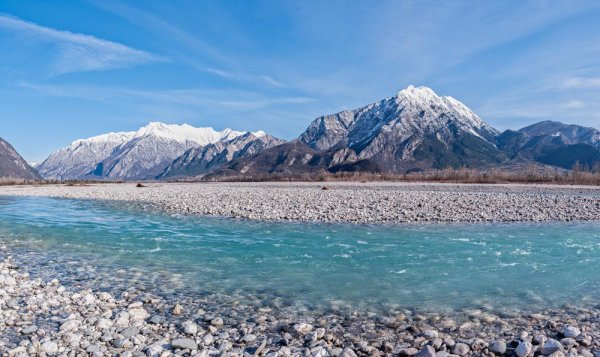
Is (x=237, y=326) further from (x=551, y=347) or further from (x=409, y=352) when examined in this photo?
(x=551, y=347)

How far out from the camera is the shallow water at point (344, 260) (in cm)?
1062

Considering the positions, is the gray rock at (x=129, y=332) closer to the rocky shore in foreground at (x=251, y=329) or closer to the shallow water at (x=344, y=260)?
the rocky shore in foreground at (x=251, y=329)

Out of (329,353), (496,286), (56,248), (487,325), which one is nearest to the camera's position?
(329,353)

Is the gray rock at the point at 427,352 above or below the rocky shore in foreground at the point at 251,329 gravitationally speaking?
above

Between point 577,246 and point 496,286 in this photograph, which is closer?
point 496,286

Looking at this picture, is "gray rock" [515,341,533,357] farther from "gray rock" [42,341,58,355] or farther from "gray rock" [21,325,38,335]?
"gray rock" [21,325,38,335]

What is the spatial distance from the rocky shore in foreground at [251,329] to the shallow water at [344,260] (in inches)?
34.4

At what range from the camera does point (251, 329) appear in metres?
8.12

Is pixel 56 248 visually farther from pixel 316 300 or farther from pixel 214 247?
pixel 316 300

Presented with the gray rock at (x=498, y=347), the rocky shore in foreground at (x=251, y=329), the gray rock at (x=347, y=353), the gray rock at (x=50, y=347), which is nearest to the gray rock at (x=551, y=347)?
the rocky shore in foreground at (x=251, y=329)

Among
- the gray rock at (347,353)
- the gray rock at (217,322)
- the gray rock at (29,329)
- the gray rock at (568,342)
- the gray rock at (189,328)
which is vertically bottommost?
the gray rock at (217,322)

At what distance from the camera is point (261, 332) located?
26.2ft

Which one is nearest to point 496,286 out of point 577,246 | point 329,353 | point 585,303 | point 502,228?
point 585,303

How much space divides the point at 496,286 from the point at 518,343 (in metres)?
4.46
